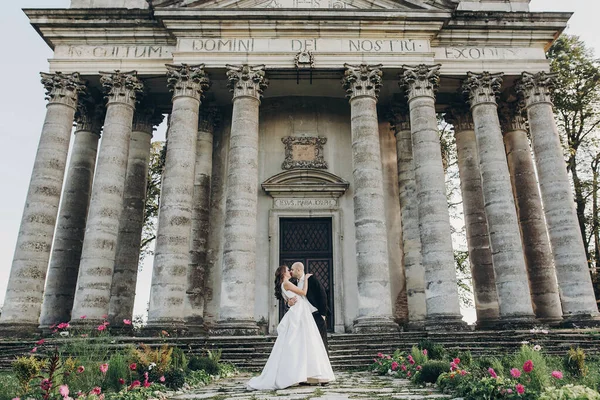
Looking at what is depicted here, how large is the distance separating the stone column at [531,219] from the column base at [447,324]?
4492 mm

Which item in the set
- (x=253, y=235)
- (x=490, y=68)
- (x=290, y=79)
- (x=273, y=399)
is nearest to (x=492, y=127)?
(x=490, y=68)

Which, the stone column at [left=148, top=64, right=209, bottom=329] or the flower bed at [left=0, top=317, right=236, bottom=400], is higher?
the stone column at [left=148, top=64, right=209, bottom=329]

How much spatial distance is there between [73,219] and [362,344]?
11810 millimetres

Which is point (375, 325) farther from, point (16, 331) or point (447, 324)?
point (16, 331)

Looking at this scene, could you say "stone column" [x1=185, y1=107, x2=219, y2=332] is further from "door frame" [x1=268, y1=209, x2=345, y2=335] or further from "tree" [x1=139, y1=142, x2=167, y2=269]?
"tree" [x1=139, y1=142, x2=167, y2=269]

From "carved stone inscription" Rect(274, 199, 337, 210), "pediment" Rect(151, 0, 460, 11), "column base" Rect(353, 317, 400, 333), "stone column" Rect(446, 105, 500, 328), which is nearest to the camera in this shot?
"column base" Rect(353, 317, 400, 333)

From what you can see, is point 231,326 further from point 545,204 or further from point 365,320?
point 545,204

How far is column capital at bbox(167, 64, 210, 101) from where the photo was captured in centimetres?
1697

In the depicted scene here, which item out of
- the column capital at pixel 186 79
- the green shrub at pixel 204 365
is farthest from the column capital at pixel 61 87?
the green shrub at pixel 204 365

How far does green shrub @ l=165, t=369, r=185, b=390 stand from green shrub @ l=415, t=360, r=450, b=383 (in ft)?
14.3

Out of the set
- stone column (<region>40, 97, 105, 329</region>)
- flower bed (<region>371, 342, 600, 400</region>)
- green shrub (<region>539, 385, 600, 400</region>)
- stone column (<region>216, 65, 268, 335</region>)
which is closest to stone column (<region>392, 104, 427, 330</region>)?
stone column (<region>216, 65, 268, 335</region>)

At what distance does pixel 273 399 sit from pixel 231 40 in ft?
46.1

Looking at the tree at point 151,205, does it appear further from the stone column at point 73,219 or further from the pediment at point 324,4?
the pediment at point 324,4

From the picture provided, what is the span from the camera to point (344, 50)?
17.5 meters
